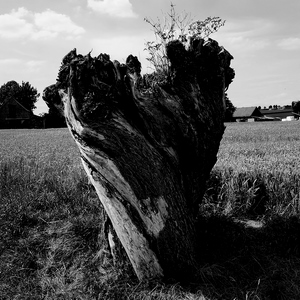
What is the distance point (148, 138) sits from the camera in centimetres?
409

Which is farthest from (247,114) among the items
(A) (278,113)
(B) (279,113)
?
(A) (278,113)

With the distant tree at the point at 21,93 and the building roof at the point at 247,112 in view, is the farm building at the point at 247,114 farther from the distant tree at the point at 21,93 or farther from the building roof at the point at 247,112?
the distant tree at the point at 21,93

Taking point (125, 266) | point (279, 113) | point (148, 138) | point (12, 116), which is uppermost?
point (12, 116)

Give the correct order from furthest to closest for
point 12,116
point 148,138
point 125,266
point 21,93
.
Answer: point 21,93 → point 12,116 → point 125,266 → point 148,138

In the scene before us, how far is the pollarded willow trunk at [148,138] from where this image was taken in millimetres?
3779

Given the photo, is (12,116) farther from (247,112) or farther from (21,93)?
Answer: (247,112)

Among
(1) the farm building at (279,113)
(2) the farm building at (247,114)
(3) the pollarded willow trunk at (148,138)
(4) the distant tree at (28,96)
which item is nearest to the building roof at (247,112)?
(2) the farm building at (247,114)

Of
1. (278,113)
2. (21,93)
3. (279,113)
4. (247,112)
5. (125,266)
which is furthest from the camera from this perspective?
(278,113)

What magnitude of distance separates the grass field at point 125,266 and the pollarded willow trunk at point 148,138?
0.43 metres

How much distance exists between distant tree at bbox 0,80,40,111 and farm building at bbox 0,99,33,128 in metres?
16.3

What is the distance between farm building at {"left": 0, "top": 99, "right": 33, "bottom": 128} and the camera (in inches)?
2736

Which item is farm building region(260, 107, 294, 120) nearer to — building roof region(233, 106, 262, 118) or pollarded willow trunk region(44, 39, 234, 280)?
building roof region(233, 106, 262, 118)

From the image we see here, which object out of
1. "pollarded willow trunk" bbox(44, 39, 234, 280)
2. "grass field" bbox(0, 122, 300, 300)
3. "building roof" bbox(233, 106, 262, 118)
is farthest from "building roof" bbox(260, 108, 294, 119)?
"pollarded willow trunk" bbox(44, 39, 234, 280)

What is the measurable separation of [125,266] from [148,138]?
1441 millimetres
